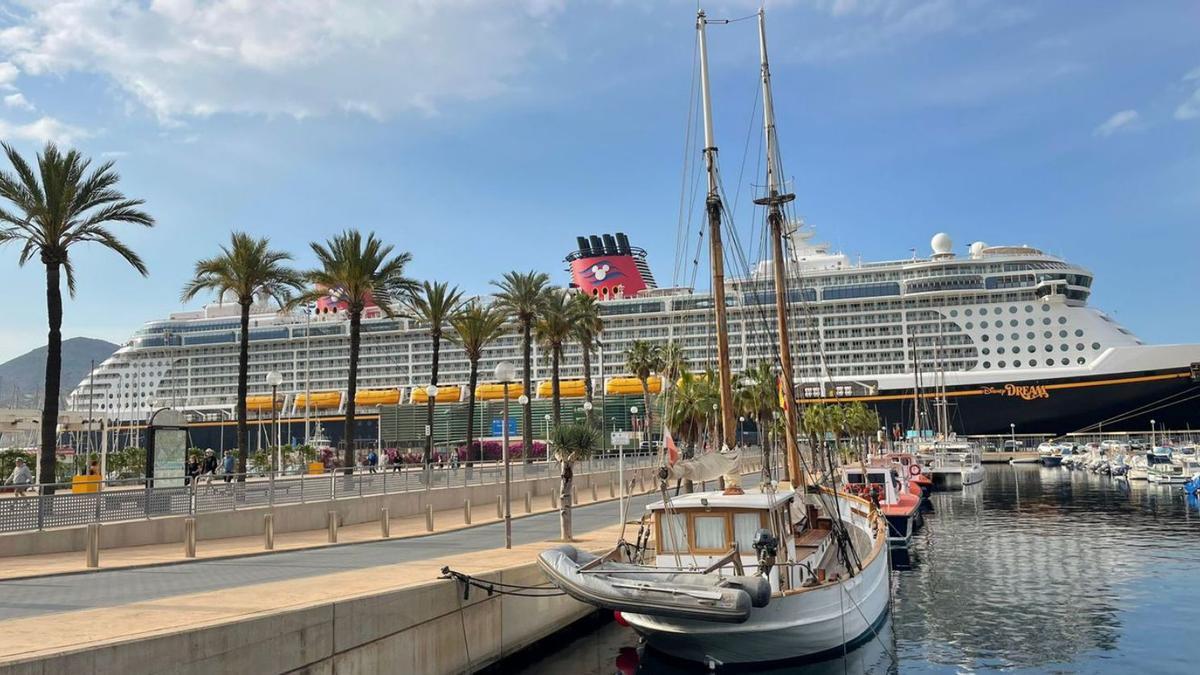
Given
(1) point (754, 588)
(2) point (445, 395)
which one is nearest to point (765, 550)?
(1) point (754, 588)

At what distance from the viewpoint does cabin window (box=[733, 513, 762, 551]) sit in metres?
15.3

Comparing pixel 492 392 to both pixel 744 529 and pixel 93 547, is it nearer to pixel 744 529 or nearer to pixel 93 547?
pixel 93 547

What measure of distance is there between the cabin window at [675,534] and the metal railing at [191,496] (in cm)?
1239

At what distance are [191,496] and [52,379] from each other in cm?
534

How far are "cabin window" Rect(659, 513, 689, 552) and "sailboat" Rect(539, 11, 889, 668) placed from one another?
0.06 feet

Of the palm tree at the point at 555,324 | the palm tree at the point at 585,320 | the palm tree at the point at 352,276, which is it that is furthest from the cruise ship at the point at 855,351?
the palm tree at the point at 352,276

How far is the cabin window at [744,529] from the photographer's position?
603 inches

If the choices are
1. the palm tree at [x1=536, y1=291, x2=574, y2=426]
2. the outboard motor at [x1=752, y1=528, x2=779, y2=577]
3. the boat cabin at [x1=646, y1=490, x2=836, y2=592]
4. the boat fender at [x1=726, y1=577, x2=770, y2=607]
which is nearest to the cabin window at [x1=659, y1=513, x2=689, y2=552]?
the boat cabin at [x1=646, y1=490, x2=836, y2=592]

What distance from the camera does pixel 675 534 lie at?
15625 mm

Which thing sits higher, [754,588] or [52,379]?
[52,379]

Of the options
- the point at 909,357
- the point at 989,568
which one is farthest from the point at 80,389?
the point at 989,568

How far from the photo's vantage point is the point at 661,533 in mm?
15766

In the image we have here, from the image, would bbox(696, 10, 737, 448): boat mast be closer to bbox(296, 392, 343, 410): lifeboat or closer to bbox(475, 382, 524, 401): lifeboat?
bbox(475, 382, 524, 401): lifeboat

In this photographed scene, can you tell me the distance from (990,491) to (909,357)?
34185mm
